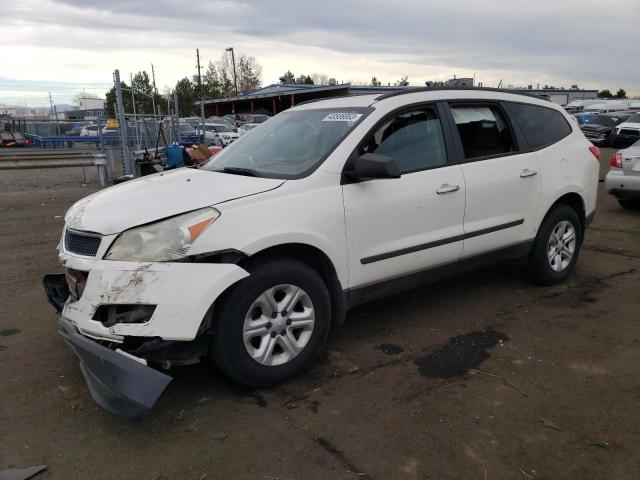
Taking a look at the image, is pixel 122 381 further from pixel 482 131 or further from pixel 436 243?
pixel 482 131

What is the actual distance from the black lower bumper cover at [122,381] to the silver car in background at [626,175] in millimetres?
8361

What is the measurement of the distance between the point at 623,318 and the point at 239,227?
333cm

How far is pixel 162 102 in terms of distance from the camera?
59500mm

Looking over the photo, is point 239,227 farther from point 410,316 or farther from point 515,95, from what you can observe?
point 515,95

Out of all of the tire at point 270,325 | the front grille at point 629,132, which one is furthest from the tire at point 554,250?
the front grille at point 629,132

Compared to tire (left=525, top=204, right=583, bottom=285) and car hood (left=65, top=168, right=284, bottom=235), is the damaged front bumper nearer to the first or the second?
car hood (left=65, top=168, right=284, bottom=235)

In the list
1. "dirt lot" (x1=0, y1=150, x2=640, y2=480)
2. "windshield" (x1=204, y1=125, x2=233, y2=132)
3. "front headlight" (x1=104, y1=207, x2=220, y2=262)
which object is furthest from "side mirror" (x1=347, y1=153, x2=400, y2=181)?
"windshield" (x1=204, y1=125, x2=233, y2=132)

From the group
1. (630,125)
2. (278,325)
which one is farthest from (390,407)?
(630,125)

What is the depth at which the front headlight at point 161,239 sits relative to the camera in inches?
116

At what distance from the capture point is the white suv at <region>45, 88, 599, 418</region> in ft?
9.60

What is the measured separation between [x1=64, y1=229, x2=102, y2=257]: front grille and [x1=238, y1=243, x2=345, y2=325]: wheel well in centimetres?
87

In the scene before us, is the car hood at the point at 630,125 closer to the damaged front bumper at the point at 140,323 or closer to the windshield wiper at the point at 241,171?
the windshield wiper at the point at 241,171

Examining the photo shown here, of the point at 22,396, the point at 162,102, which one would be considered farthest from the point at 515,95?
the point at 162,102

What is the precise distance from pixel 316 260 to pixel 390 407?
105 cm
